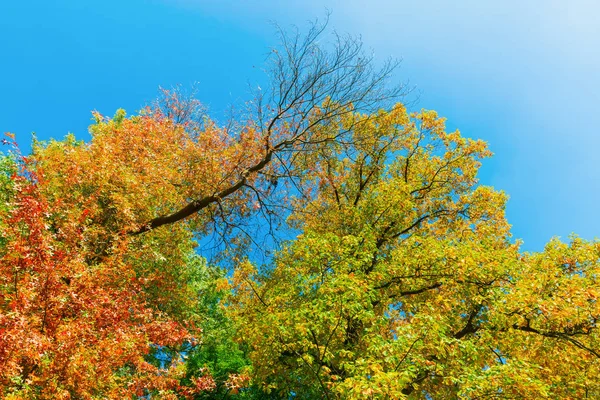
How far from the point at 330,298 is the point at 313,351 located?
68.9 inches

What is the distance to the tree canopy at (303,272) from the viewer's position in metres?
7.63

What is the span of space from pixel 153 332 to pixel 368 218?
8.23 metres

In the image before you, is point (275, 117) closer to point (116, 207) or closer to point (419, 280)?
point (116, 207)

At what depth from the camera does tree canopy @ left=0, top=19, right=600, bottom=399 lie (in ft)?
25.0

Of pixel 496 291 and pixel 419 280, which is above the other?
pixel 419 280

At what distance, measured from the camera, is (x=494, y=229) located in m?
15.3

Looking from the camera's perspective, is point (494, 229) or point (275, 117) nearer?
point (275, 117)

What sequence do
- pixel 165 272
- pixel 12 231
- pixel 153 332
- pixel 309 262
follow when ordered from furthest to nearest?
pixel 165 272 < pixel 309 262 < pixel 153 332 < pixel 12 231

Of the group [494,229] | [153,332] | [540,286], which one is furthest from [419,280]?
[153,332]

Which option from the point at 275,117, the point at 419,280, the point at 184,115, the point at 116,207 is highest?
the point at 184,115

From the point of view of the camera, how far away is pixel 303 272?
12.3 m

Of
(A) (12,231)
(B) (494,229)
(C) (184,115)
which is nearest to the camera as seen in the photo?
(A) (12,231)

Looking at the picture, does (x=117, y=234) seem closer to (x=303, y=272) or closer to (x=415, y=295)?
(x=303, y=272)

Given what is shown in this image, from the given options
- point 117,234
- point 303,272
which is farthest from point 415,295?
point 117,234
